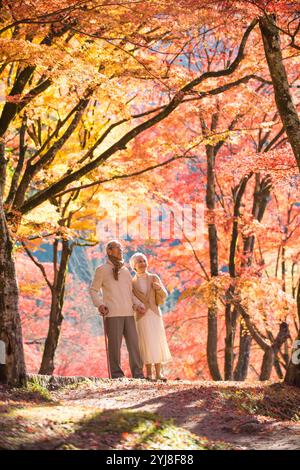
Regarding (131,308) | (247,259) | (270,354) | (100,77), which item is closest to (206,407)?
(131,308)

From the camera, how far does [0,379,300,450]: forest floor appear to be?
4.82 m

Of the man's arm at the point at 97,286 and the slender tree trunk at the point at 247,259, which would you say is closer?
the man's arm at the point at 97,286

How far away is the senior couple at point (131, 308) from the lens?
33.3ft

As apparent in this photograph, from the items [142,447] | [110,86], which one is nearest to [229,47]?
[110,86]

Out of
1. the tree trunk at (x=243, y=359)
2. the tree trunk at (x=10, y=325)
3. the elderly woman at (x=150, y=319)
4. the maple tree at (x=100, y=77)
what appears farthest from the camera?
the tree trunk at (x=243, y=359)

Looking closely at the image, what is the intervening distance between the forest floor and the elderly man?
2.20 ft

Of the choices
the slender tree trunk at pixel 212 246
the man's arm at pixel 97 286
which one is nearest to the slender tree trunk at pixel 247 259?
the slender tree trunk at pixel 212 246

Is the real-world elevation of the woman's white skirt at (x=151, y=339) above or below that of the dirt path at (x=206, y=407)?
above

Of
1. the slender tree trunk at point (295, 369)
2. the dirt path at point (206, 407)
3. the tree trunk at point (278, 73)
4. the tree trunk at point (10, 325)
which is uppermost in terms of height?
the tree trunk at point (278, 73)

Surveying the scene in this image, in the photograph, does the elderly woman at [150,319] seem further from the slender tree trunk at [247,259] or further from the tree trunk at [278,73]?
the slender tree trunk at [247,259]

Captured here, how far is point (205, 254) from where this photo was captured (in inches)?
736

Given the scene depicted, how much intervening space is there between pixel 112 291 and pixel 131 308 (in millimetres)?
430

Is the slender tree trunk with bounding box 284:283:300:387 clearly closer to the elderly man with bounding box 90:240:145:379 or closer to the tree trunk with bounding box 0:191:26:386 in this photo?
the elderly man with bounding box 90:240:145:379

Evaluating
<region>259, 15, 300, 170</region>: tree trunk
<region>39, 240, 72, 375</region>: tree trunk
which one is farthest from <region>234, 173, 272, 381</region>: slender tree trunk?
<region>259, 15, 300, 170</region>: tree trunk
